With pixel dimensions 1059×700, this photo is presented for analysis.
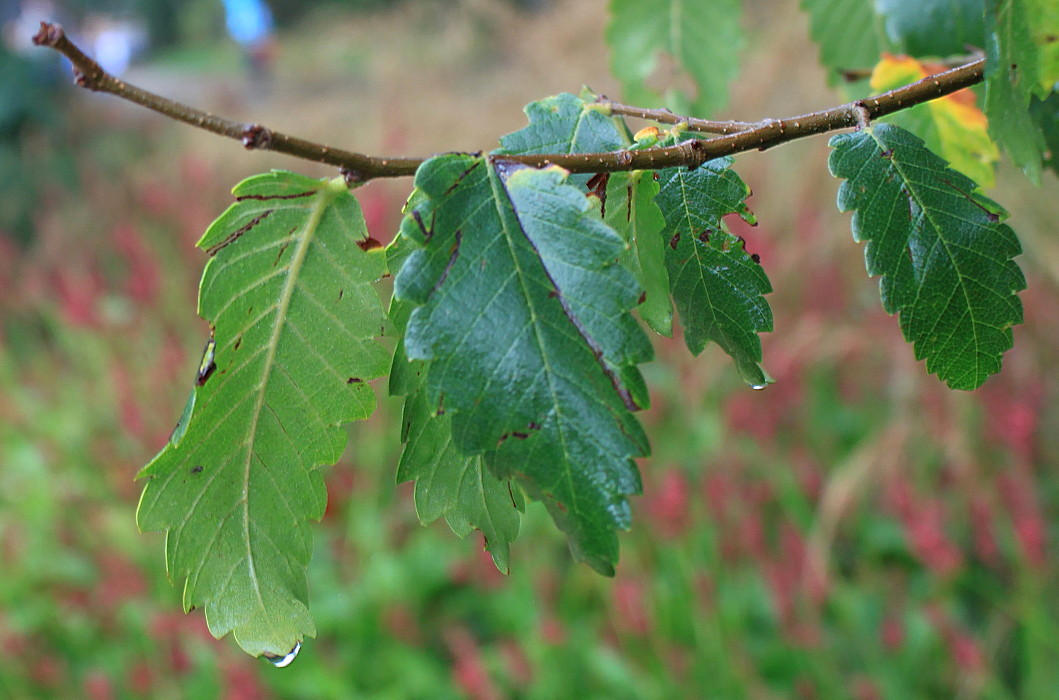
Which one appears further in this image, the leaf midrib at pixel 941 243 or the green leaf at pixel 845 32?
the green leaf at pixel 845 32

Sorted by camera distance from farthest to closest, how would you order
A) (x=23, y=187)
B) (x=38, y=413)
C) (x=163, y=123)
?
(x=163, y=123), (x=23, y=187), (x=38, y=413)

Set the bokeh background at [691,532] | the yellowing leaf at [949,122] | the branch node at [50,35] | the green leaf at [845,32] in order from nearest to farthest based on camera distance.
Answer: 1. the branch node at [50,35]
2. the yellowing leaf at [949,122]
3. the green leaf at [845,32]
4. the bokeh background at [691,532]

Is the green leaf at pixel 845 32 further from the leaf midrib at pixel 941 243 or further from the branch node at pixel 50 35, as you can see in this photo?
the branch node at pixel 50 35

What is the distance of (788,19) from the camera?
8.16 ft

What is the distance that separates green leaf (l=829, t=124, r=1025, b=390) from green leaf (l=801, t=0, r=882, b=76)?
32cm

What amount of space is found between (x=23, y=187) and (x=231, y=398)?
500 centimetres

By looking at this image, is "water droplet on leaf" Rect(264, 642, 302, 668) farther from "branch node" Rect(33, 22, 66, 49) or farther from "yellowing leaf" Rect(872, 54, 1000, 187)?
"yellowing leaf" Rect(872, 54, 1000, 187)

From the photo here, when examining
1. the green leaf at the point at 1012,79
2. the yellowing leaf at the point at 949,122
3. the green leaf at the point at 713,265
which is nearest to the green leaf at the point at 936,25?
the yellowing leaf at the point at 949,122

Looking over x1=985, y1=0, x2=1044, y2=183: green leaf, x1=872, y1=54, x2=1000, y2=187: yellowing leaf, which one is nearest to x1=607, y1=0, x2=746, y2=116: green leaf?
x1=872, y1=54, x2=1000, y2=187: yellowing leaf

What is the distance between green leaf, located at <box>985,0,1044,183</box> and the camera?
33 centimetres

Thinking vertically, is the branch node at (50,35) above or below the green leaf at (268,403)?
above

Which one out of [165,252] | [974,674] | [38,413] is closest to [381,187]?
[165,252]

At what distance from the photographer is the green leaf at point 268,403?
1.02ft

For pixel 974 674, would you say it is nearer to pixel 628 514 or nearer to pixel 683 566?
pixel 683 566
